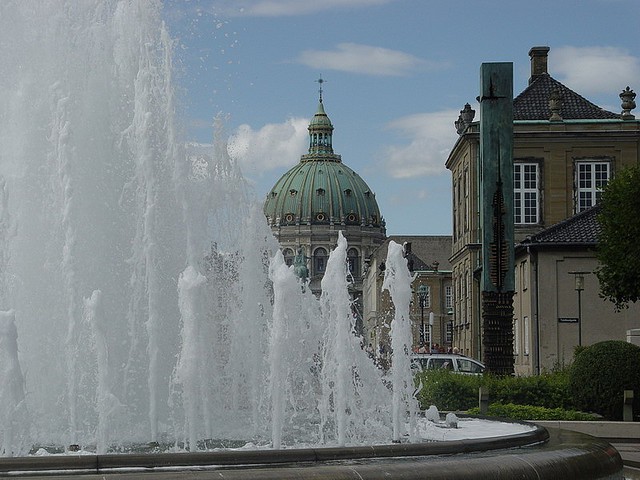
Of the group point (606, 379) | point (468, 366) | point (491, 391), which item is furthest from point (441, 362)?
point (606, 379)

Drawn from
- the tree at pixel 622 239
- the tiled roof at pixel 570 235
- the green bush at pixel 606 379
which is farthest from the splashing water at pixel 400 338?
the tiled roof at pixel 570 235

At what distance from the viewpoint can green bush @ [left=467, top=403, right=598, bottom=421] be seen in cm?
2088

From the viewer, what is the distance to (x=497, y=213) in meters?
24.2

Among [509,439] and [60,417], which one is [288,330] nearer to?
[60,417]

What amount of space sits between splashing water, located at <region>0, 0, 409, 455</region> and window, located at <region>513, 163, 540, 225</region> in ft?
153

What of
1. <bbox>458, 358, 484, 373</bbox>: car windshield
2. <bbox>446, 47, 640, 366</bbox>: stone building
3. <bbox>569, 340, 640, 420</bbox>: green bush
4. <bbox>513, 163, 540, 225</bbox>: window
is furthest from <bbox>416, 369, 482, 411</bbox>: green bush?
<bbox>513, 163, 540, 225</bbox>: window

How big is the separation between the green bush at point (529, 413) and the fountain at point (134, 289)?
148 inches

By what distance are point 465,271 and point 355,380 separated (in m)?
53.2

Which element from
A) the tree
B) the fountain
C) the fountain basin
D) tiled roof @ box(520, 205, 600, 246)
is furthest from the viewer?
tiled roof @ box(520, 205, 600, 246)

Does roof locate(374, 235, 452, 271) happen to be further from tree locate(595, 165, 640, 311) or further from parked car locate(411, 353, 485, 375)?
parked car locate(411, 353, 485, 375)

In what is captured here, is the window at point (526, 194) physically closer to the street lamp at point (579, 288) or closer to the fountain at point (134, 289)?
the street lamp at point (579, 288)

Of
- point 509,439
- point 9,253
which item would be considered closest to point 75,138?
point 9,253

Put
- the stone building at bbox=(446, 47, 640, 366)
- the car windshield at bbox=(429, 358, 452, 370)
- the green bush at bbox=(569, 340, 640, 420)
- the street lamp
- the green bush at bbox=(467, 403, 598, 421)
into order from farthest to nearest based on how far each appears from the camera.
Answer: the stone building at bbox=(446, 47, 640, 366) < the street lamp < the car windshield at bbox=(429, 358, 452, 370) < the green bush at bbox=(569, 340, 640, 420) < the green bush at bbox=(467, 403, 598, 421)

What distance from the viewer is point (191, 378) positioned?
14.0 m
